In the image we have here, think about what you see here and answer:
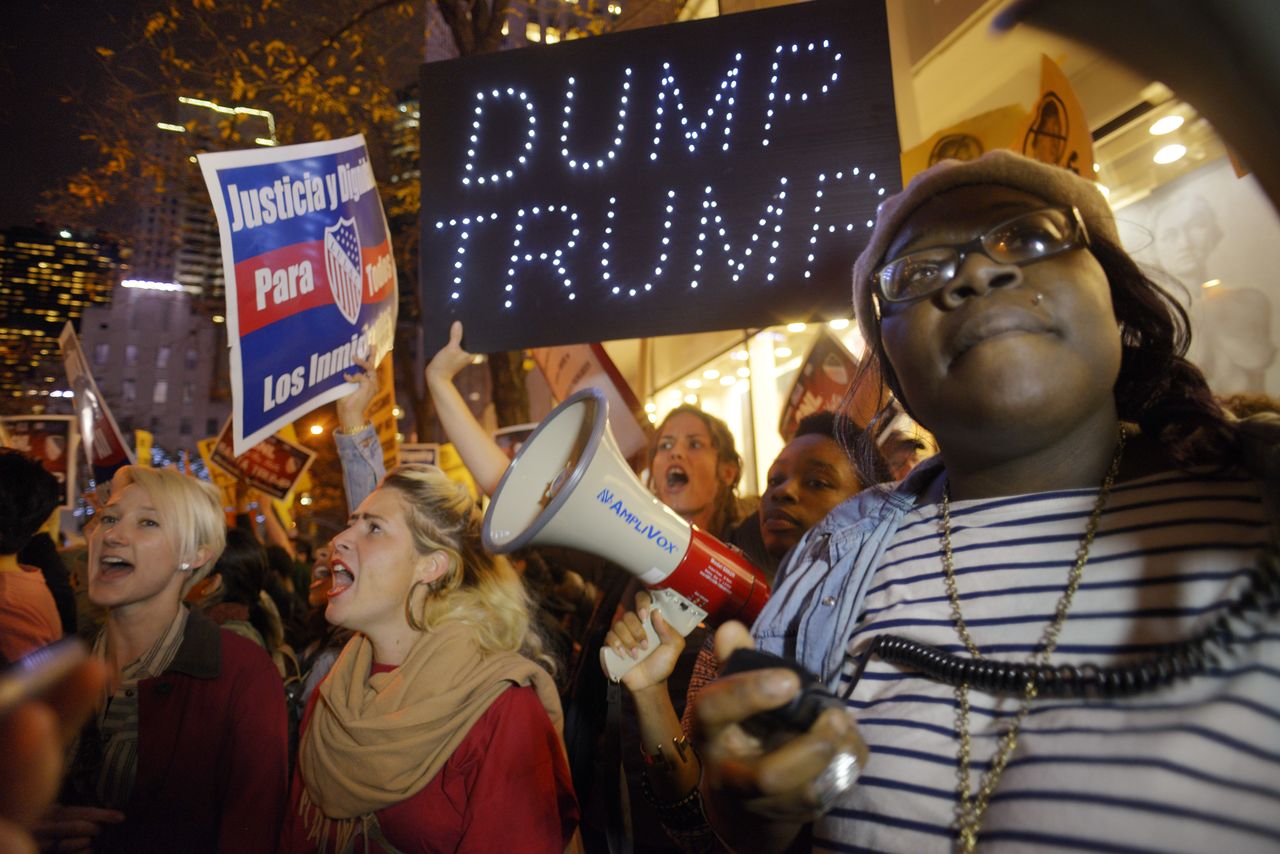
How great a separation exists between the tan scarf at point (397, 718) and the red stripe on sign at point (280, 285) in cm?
135

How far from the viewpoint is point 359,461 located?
10.1 ft

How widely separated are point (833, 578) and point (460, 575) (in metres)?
1.65

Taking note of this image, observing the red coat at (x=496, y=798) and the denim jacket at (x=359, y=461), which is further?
the denim jacket at (x=359, y=461)

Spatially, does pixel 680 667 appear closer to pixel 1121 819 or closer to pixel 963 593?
pixel 963 593

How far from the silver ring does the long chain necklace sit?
0.89 ft

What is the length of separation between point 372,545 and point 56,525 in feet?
25.4

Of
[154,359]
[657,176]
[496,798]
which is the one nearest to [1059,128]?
[657,176]

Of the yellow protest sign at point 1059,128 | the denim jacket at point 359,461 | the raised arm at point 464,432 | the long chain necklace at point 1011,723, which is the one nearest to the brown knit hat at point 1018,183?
the long chain necklace at point 1011,723

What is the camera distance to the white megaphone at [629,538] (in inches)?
67.1

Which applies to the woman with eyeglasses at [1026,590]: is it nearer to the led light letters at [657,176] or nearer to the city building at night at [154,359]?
the led light letters at [657,176]

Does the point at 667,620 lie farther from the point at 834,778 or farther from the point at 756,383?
the point at 756,383

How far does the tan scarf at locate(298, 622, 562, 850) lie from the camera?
2.02 metres

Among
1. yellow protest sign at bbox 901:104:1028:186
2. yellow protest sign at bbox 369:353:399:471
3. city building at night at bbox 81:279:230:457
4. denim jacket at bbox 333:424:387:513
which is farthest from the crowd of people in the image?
city building at night at bbox 81:279:230:457

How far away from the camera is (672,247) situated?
2486mm
